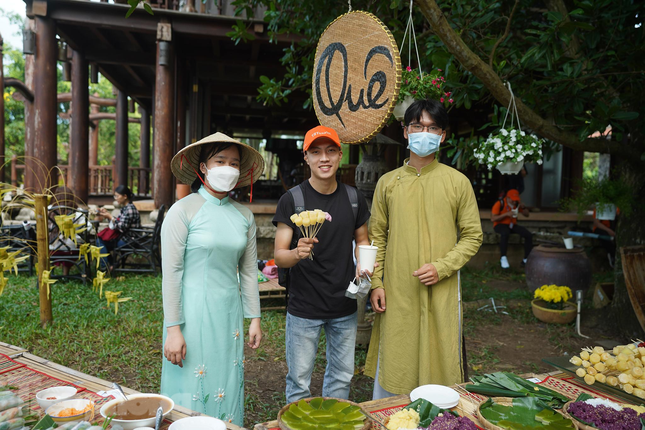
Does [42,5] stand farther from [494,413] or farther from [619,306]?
[619,306]

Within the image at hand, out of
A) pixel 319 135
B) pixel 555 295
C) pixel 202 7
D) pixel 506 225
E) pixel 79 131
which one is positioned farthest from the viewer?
pixel 79 131

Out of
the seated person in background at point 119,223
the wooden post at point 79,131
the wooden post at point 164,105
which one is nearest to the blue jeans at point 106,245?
the seated person in background at point 119,223

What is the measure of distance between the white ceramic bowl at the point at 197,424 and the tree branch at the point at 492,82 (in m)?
2.57

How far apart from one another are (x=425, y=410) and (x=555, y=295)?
5.12 meters

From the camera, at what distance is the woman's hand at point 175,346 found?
219 cm

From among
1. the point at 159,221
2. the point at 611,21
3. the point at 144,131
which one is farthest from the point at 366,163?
the point at 144,131

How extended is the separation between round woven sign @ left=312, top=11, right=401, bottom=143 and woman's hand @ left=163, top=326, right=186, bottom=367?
5.03ft

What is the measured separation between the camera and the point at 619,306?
5.50 metres

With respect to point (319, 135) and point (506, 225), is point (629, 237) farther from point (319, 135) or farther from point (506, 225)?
point (319, 135)

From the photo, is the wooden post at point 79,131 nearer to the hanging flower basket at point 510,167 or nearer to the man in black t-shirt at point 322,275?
the man in black t-shirt at point 322,275

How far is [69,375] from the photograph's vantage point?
1.99 metres

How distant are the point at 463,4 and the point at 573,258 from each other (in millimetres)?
4276

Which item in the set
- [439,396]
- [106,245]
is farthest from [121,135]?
[439,396]

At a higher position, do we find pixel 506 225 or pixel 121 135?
pixel 121 135
